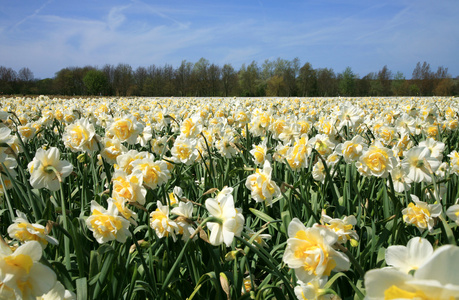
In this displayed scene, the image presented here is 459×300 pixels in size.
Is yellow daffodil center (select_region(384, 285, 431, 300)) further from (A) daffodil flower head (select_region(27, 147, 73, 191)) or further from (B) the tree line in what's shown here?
(B) the tree line

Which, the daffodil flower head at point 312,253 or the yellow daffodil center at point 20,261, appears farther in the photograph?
the daffodil flower head at point 312,253

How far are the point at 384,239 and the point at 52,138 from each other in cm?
510

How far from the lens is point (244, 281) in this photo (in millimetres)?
1764

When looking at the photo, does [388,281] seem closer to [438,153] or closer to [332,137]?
[438,153]

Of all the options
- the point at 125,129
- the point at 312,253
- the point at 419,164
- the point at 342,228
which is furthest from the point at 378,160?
the point at 125,129

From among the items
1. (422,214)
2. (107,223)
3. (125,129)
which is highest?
(125,129)

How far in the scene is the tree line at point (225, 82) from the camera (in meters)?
46.8

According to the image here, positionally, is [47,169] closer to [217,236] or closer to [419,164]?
[217,236]

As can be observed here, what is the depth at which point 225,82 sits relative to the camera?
197ft

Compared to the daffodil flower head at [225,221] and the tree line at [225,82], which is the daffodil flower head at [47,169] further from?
the tree line at [225,82]

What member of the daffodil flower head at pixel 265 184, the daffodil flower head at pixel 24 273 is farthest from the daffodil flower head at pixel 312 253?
the daffodil flower head at pixel 24 273

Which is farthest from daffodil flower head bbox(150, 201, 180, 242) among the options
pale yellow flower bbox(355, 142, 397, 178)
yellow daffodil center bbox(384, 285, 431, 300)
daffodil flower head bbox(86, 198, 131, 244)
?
pale yellow flower bbox(355, 142, 397, 178)

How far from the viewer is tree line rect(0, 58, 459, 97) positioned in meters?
46.8

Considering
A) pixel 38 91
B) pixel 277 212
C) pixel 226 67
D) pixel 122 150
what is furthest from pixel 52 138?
pixel 226 67
